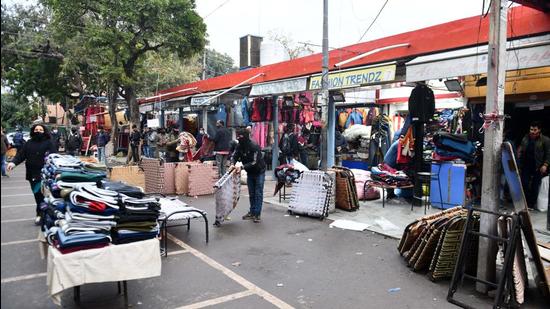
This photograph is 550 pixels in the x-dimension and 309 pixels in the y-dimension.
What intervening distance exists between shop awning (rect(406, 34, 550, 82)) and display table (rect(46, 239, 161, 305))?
18.7 ft

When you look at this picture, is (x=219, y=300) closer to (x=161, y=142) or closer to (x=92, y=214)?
(x=92, y=214)

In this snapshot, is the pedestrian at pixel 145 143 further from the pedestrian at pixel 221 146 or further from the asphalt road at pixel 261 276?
the asphalt road at pixel 261 276

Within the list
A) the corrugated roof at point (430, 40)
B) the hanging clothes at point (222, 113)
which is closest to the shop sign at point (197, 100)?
the hanging clothes at point (222, 113)

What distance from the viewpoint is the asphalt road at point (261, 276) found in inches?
158

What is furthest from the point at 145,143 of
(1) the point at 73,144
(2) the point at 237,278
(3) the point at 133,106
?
(2) the point at 237,278

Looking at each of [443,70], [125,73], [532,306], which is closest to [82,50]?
[125,73]

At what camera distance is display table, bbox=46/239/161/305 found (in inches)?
131

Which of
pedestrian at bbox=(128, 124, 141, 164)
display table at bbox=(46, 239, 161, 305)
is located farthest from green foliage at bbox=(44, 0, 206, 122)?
display table at bbox=(46, 239, 161, 305)

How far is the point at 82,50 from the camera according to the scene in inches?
728

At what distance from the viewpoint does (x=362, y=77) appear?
8977mm

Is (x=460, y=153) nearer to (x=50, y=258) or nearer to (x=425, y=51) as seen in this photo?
(x=425, y=51)

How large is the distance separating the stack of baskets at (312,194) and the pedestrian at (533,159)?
4117 millimetres

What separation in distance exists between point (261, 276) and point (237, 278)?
289 mm

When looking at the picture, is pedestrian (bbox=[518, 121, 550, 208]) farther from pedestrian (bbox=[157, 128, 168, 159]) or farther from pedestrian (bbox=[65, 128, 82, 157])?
pedestrian (bbox=[65, 128, 82, 157])
